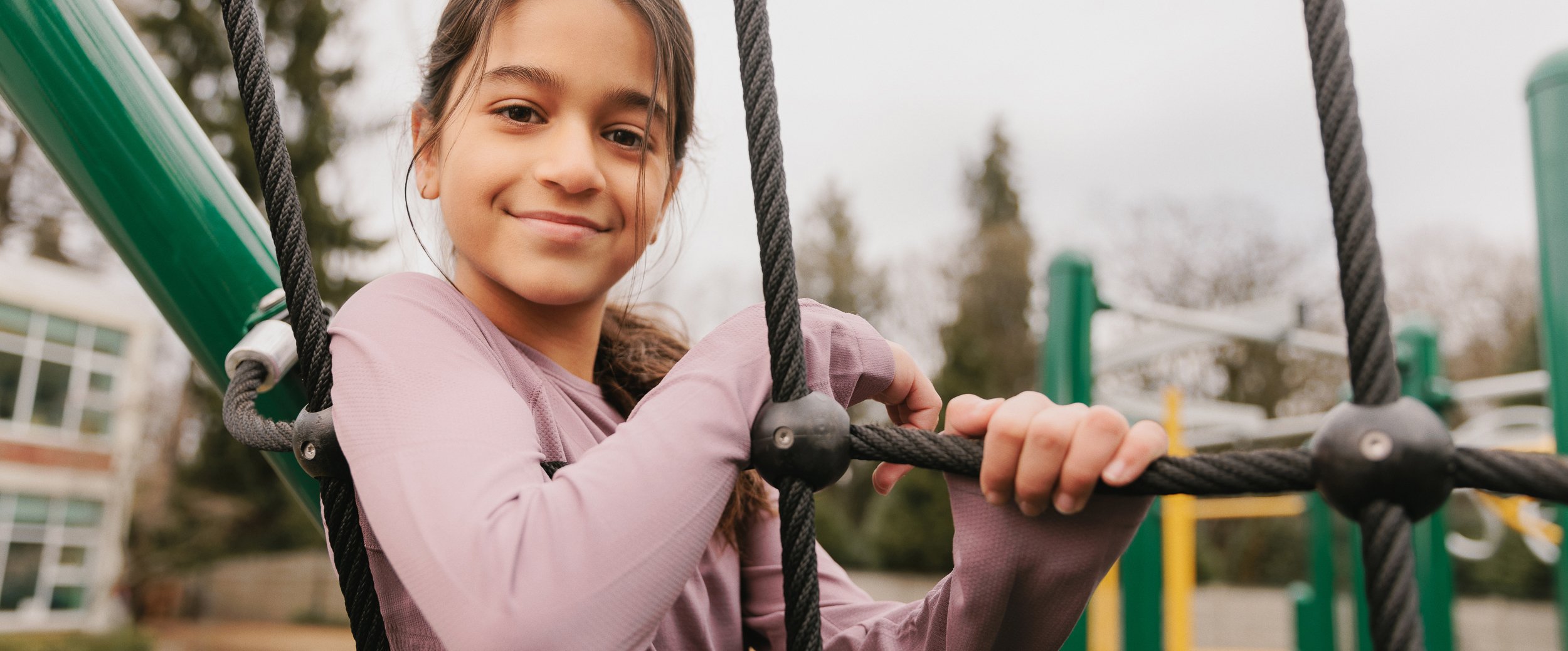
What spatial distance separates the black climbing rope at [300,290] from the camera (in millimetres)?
660

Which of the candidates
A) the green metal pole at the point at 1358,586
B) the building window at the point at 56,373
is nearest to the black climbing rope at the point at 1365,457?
the green metal pole at the point at 1358,586

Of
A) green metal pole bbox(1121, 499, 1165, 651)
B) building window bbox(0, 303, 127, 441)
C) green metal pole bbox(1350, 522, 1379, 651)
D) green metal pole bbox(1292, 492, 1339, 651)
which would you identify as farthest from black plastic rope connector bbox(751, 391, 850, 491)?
building window bbox(0, 303, 127, 441)

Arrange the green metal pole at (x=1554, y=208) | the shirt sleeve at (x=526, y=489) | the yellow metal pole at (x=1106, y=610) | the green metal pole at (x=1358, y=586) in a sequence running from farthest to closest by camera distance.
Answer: the green metal pole at (x=1358, y=586)
the yellow metal pole at (x=1106, y=610)
the green metal pole at (x=1554, y=208)
the shirt sleeve at (x=526, y=489)

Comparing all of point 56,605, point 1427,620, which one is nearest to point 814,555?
point 1427,620

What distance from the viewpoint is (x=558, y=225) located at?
84 cm

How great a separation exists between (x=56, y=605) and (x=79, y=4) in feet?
50.7

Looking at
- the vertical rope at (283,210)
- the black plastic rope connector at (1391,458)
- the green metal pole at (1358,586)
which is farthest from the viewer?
the green metal pole at (1358,586)

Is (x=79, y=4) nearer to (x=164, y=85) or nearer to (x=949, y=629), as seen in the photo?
(x=164, y=85)

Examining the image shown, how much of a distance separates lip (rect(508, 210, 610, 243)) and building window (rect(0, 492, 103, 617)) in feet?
49.4

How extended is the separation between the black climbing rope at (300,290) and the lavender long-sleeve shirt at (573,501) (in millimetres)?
23

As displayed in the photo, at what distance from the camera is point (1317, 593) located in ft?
13.6

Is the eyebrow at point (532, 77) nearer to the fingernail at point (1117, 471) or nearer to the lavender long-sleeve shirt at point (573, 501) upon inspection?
the lavender long-sleeve shirt at point (573, 501)

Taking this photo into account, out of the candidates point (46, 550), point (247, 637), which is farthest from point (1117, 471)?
point (46, 550)

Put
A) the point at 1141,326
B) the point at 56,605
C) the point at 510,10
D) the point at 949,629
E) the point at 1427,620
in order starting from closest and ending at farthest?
1. the point at 949,629
2. the point at 510,10
3. the point at 1427,620
4. the point at 1141,326
5. the point at 56,605
